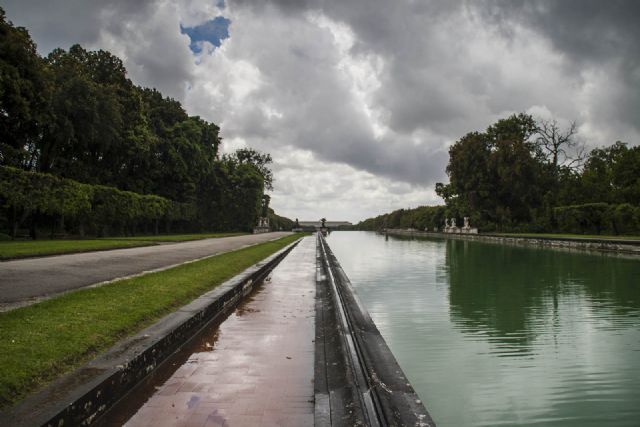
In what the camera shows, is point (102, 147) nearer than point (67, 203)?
No

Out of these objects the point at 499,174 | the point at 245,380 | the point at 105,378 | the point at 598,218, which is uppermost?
the point at 499,174

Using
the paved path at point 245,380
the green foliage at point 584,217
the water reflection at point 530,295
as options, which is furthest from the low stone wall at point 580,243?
the paved path at point 245,380

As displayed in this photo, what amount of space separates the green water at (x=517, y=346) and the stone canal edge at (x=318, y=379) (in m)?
0.67

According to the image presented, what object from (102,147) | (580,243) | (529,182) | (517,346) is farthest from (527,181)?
(517,346)

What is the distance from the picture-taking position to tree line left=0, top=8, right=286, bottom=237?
2559cm

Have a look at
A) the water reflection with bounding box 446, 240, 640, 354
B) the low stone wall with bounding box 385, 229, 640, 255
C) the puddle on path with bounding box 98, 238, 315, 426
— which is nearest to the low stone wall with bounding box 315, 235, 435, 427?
the puddle on path with bounding box 98, 238, 315, 426

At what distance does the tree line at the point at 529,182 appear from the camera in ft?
141

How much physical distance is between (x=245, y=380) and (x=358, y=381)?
3.35 feet

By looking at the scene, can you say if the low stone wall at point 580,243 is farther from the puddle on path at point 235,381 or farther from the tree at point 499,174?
the puddle on path at point 235,381

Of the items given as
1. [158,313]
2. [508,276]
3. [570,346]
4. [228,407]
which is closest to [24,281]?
[158,313]

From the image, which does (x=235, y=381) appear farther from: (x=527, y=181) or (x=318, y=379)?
(x=527, y=181)

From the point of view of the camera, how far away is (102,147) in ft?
117

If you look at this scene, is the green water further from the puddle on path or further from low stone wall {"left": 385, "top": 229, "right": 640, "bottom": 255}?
low stone wall {"left": 385, "top": 229, "right": 640, "bottom": 255}

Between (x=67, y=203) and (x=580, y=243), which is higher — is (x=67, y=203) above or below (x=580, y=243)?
above
